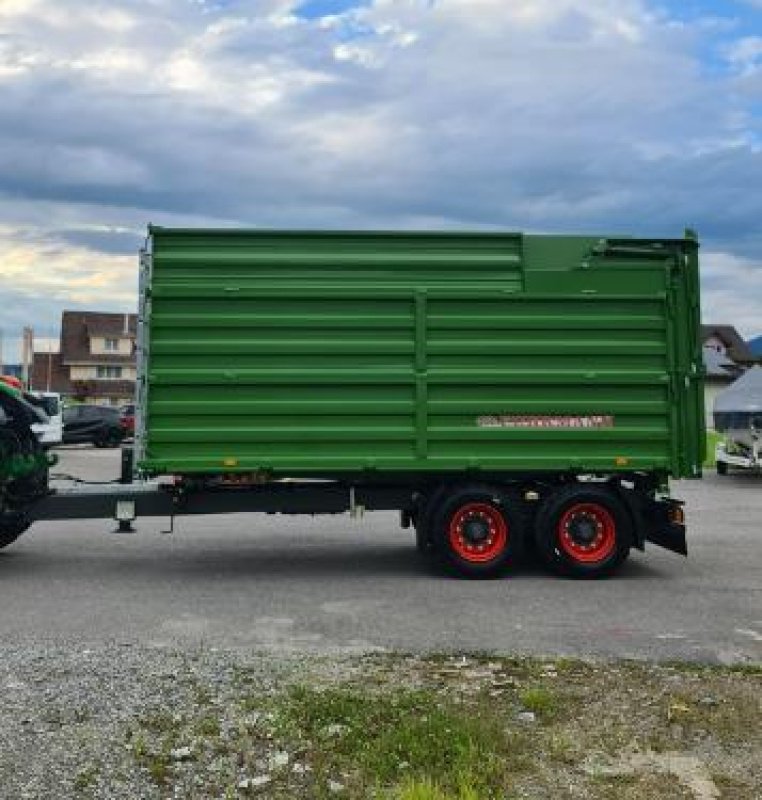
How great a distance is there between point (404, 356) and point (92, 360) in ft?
243

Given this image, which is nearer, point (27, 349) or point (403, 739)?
point (403, 739)

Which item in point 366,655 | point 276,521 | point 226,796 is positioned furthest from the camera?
point 276,521

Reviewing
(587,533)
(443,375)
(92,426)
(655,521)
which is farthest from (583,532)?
(92,426)

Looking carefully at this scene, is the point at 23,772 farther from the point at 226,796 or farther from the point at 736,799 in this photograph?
the point at 736,799

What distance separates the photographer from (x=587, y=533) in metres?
9.90

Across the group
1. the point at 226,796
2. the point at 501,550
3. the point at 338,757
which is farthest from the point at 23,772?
the point at 501,550

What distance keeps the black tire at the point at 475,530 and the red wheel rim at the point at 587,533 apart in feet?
1.44

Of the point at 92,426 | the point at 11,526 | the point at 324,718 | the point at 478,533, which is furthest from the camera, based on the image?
the point at 92,426

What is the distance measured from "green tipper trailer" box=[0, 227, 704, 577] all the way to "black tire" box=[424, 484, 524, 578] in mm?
18

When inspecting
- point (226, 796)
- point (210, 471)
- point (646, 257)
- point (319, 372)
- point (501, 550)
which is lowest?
point (226, 796)

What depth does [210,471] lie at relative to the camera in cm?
962

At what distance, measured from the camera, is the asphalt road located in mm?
7285

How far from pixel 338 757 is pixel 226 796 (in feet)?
1.93

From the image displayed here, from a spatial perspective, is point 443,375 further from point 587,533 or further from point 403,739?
point 403,739
